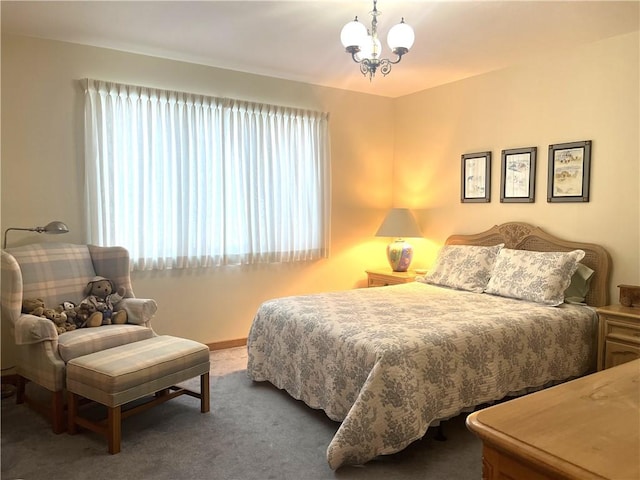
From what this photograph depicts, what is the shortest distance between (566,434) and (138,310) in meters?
2.94

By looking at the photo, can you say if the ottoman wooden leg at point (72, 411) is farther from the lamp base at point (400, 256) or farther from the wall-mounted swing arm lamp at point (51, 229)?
the lamp base at point (400, 256)

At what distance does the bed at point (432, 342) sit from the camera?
7.70ft

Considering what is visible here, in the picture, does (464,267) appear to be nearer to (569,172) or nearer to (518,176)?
(518,176)

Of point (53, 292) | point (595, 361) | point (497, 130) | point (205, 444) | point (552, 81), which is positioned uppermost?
point (552, 81)

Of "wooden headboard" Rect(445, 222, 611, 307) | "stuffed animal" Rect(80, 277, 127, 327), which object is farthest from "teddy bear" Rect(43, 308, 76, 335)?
"wooden headboard" Rect(445, 222, 611, 307)

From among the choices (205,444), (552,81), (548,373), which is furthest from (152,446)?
(552,81)

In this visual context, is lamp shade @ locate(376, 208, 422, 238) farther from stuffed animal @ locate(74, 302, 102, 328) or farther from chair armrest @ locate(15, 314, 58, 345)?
chair armrest @ locate(15, 314, 58, 345)

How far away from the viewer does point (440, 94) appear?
4824 mm

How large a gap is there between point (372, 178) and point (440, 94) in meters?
1.13

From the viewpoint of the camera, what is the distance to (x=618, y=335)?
305 cm

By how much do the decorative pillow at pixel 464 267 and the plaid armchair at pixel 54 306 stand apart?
7.97 ft

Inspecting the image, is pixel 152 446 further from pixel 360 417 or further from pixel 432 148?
pixel 432 148

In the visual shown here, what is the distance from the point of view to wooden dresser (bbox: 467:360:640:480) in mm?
827

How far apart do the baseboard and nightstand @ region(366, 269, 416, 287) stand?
1494 mm
